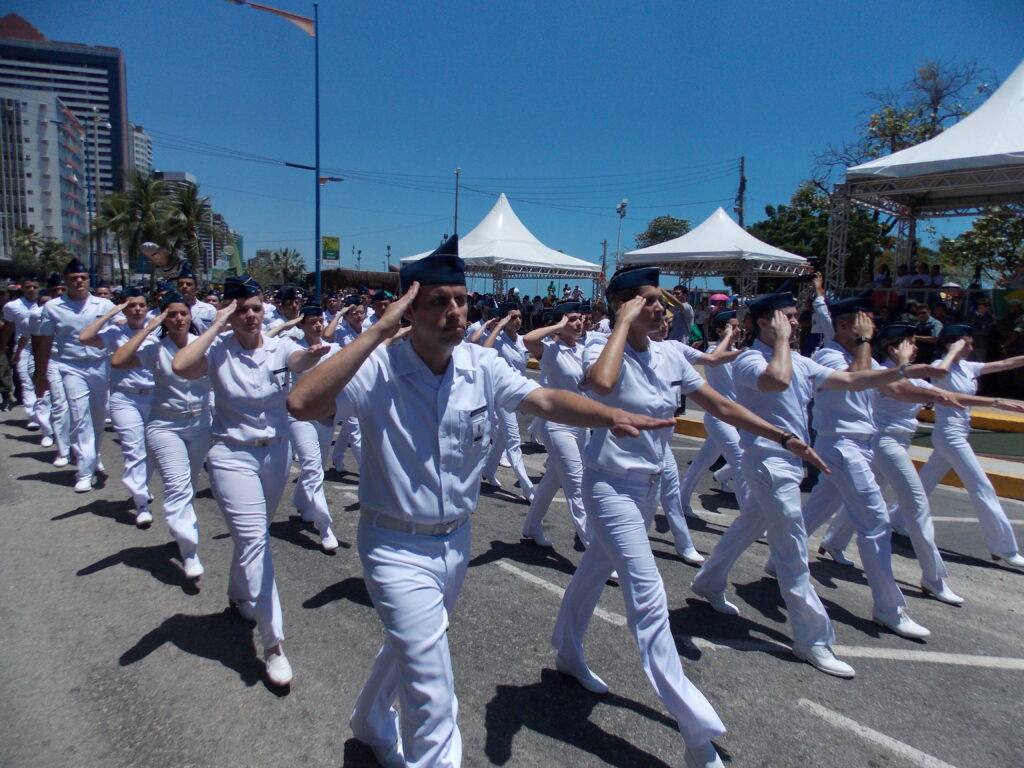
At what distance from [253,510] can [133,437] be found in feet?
10.4

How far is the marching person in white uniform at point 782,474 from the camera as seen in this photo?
3.86 m

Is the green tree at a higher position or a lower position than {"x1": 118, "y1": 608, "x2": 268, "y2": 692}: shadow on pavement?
higher

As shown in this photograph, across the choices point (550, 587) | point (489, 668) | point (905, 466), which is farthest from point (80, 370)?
point (905, 466)

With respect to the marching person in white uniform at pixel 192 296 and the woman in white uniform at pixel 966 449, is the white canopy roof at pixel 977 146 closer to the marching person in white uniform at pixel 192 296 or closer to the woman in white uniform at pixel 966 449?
the woman in white uniform at pixel 966 449

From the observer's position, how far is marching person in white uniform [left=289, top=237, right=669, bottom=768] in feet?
7.74

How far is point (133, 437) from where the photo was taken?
20.3 feet

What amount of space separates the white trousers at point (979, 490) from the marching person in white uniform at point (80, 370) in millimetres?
7861

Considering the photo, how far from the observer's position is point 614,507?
3268 millimetres

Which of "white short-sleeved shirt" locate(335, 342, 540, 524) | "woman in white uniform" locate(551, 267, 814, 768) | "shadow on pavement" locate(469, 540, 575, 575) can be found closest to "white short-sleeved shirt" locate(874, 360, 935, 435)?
"woman in white uniform" locate(551, 267, 814, 768)

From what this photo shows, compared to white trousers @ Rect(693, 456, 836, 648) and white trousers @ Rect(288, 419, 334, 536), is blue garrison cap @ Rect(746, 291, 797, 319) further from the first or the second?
white trousers @ Rect(288, 419, 334, 536)


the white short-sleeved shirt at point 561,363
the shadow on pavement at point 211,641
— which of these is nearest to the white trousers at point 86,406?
the shadow on pavement at point 211,641

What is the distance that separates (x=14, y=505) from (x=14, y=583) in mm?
2269

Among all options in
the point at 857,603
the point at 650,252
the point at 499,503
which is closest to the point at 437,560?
the point at 857,603

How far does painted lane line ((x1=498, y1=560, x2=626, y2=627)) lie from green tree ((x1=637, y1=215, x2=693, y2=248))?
73.5m
